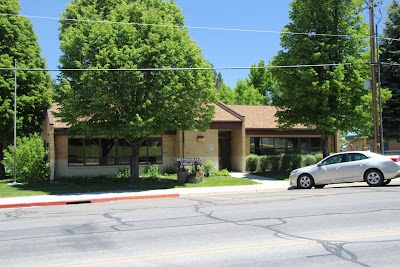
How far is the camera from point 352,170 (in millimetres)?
18078

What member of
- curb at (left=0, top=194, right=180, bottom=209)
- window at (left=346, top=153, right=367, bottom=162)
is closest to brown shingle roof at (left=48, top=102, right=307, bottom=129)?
curb at (left=0, top=194, right=180, bottom=209)

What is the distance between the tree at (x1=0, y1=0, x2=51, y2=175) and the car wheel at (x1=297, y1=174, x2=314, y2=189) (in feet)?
60.7

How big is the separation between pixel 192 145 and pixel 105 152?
538 cm

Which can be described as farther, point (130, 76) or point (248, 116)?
point (248, 116)

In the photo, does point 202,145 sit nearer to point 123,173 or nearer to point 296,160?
point 123,173

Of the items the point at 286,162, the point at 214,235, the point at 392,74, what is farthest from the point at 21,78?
the point at 392,74

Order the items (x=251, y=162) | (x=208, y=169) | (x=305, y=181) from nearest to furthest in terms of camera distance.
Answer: (x=305, y=181), (x=208, y=169), (x=251, y=162)

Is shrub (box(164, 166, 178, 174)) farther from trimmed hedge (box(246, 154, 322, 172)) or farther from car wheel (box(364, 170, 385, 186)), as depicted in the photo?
car wheel (box(364, 170, 385, 186))

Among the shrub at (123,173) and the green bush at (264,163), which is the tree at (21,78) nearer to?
the shrub at (123,173)

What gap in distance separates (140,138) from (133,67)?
445 cm

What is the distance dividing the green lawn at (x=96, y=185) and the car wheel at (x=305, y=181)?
373 cm

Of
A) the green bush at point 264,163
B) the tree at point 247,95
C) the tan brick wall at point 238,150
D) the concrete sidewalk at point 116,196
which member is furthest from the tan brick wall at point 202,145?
the tree at point 247,95

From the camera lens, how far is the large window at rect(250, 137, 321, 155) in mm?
30516

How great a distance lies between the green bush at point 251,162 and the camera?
1137 inches
